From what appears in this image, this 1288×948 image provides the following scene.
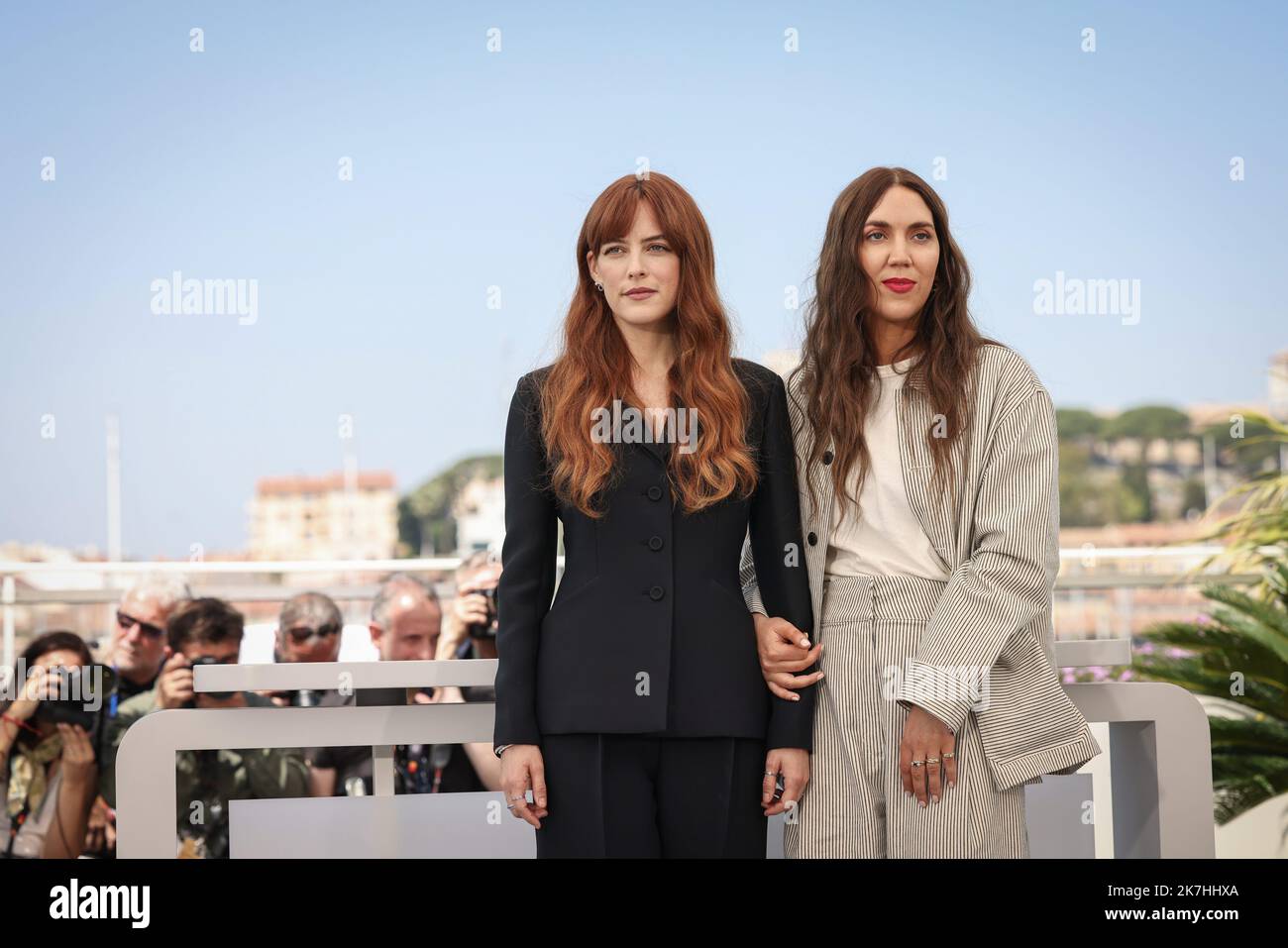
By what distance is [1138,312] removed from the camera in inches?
135

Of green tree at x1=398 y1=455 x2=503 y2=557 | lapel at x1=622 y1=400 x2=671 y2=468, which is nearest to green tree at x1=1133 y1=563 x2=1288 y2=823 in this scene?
lapel at x1=622 y1=400 x2=671 y2=468

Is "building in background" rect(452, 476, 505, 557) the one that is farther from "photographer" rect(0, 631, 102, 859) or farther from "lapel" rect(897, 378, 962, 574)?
"lapel" rect(897, 378, 962, 574)

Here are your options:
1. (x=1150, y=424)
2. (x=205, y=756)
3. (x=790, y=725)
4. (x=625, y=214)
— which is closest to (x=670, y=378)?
(x=625, y=214)

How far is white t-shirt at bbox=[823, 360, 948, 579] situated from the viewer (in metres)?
1.79

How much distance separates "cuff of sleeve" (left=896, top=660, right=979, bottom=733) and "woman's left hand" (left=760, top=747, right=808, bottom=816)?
176 mm

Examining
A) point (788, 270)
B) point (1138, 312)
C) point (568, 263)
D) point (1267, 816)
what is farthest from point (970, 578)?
point (1267, 816)

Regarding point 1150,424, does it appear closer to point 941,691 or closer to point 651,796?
point 941,691

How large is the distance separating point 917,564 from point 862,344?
1.12 feet

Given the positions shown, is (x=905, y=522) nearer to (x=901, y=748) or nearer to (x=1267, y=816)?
(x=901, y=748)

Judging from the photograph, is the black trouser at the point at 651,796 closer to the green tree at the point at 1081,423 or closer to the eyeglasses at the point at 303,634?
the eyeglasses at the point at 303,634

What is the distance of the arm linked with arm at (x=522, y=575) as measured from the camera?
1.73 metres

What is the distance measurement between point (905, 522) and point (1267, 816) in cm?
289

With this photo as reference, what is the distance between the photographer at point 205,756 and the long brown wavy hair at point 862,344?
1.45 m

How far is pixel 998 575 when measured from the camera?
1.70m
